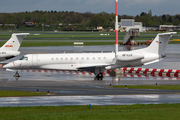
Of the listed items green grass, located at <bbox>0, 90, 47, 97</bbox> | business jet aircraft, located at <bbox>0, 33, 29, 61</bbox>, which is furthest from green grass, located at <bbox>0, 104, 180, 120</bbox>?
business jet aircraft, located at <bbox>0, 33, 29, 61</bbox>

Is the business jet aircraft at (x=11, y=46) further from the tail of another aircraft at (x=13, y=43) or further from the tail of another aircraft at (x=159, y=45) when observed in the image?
the tail of another aircraft at (x=159, y=45)

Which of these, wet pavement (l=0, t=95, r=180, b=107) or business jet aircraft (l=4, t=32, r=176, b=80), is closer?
wet pavement (l=0, t=95, r=180, b=107)

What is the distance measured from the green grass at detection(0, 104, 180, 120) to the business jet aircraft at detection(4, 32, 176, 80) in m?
14.9

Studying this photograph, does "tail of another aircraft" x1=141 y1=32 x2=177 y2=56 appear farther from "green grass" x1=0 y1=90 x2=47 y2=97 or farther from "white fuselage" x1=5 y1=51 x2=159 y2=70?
"green grass" x1=0 y1=90 x2=47 y2=97

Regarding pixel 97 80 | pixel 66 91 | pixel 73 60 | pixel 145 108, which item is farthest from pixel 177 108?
pixel 73 60

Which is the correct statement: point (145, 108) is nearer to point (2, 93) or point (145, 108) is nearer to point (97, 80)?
point (2, 93)

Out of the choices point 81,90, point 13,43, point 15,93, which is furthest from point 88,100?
point 13,43

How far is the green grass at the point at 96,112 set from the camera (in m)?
17.8

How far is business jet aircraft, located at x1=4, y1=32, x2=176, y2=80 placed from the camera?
3625 centimetres

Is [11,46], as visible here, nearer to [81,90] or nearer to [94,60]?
[94,60]

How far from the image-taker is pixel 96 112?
63.3 feet

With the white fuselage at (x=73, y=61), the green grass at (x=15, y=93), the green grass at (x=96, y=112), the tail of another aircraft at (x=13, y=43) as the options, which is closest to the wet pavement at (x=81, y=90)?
the green grass at (x=15, y=93)

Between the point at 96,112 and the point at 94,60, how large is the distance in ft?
58.2

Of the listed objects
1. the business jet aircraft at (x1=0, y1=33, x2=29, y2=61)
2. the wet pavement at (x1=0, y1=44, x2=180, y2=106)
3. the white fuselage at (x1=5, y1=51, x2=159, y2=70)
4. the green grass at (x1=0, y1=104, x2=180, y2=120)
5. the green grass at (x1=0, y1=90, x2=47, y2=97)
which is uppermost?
the business jet aircraft at (x1=0, y1=33, x2=29, y2=61)
